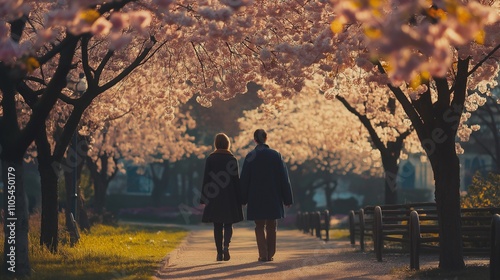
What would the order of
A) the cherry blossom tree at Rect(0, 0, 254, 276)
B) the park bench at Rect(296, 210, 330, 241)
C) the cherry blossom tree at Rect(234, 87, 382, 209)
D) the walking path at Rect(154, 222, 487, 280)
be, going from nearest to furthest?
the cherry blossom tree at Rect(0, 0, 254, 276) → the walking path at Rect(154, 222, 487, 280) → the park bench at Rect(296, 210, 330, 241) → the cherry blossom tree at Rect(234, 87, 382, 209)

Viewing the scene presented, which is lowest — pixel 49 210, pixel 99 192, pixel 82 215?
pixel 49 210

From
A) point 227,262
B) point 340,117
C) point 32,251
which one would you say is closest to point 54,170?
point 32,251

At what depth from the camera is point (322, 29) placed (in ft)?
53.0

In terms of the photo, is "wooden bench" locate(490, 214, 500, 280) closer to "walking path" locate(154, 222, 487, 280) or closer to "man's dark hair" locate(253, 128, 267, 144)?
"walking path" locate(154, 222, 487, 280)

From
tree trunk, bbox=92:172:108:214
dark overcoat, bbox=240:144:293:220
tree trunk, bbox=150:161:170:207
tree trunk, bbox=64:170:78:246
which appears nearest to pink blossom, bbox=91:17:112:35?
dark overcoat, bbox=240:144:293:220

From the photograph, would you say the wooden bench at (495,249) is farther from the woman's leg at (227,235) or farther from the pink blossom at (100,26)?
the woman's leg at (227,235)

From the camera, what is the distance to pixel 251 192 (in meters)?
16.5

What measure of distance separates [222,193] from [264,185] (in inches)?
27.2

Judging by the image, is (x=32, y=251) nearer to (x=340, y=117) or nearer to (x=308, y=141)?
(x=340, y=117)

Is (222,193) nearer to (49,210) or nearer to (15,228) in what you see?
(49,210)

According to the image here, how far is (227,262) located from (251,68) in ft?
13.6

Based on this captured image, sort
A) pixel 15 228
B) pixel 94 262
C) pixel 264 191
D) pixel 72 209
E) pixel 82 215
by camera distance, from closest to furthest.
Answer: pixel 15 228, pixel 94 262, pixel 264 191, pixel 72 209, pixel 82 215

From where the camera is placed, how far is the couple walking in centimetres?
1631

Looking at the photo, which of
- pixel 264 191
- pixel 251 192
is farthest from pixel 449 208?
pixel 251 192
